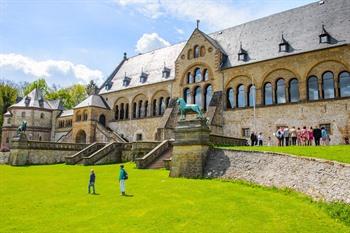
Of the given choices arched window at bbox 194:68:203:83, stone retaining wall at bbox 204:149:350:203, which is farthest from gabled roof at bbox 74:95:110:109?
stone retaining wall at bbox 204:149:350:203

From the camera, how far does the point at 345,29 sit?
1293 inches

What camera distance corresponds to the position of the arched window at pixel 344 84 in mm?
31359

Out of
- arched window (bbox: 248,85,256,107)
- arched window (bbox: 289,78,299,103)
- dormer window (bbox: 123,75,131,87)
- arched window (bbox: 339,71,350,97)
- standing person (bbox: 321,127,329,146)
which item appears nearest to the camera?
standing person (bbox: 321,127,329,146)

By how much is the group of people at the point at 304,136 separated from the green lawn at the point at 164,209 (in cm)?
1146

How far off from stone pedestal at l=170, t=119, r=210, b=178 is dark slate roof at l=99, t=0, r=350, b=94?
16.5 metres

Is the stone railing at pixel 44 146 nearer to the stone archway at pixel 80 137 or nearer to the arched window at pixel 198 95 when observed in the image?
the stone archway at pixel 80 137

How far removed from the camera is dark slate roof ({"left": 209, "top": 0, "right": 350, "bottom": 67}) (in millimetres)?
33875

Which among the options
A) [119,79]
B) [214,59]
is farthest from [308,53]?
[119,79]

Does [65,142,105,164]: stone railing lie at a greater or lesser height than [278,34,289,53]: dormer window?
lesser

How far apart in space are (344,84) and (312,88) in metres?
2.86

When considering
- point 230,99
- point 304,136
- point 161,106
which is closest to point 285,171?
point 304,136

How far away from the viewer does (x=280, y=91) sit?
3553 centimetres

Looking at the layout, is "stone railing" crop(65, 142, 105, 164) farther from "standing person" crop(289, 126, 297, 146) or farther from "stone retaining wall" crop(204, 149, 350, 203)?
"standing person" crop(289, 126, 297, 146)

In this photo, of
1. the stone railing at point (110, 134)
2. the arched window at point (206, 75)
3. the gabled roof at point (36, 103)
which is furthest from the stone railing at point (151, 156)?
the gabled roof at point (36, 103)
